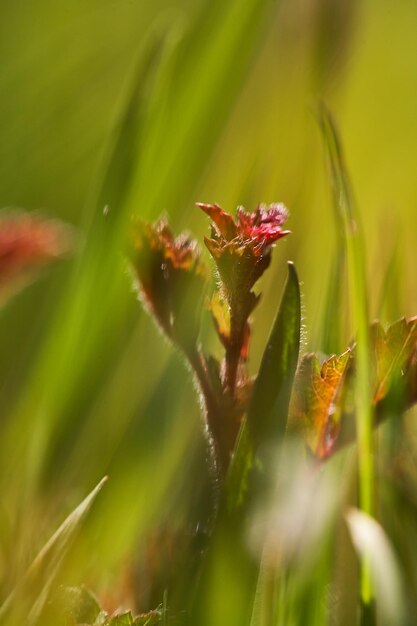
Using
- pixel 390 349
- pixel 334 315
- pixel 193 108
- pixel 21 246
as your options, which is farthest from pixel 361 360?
pixel 193 108

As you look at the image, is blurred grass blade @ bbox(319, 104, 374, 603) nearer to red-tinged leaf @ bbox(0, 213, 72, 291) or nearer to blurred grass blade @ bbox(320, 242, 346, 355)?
blurred grass blade @ bbox(320, 242, 346, 355)

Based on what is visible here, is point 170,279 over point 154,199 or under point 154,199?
under

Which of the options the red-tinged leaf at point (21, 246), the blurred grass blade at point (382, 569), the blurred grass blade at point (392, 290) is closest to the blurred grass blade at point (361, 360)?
the blurred grass blade at point (382, 569)

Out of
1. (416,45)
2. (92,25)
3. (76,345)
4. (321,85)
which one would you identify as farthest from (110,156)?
(92,25)

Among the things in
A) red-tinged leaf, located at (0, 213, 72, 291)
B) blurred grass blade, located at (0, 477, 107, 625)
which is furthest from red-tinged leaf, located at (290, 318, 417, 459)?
red-tinged leaf, located at (0, 213, 72, 291)

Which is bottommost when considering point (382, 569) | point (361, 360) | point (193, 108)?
point (382, 569)

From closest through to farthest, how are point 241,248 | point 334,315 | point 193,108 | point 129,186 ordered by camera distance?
point 241,248, point 334,315, point 129,186, point 193,108

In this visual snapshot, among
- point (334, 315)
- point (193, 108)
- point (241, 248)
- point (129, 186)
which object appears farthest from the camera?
point (193, 108)

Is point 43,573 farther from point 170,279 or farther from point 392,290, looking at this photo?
point 392,290
